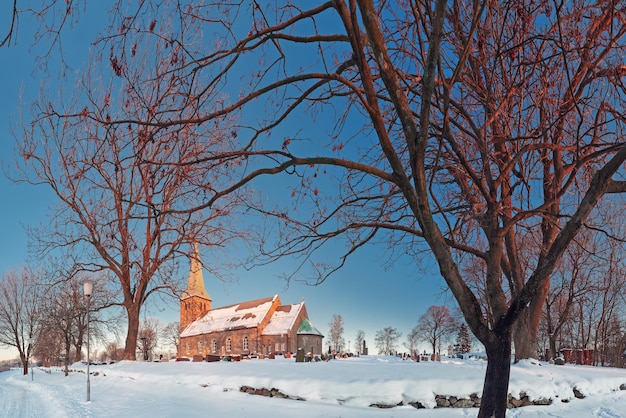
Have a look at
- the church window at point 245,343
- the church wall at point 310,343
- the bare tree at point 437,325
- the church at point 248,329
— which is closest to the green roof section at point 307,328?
the church at point 248,329

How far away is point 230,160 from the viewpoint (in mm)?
5793

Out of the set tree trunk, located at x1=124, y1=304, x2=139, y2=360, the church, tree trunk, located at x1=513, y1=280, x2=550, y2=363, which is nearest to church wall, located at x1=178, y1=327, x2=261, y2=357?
the church

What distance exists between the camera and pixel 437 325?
201ft

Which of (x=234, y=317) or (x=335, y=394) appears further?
(x=234, y=317)

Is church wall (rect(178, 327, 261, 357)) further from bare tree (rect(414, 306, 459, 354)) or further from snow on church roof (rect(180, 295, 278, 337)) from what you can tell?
bare tree (rect(414, 306, 459, 354))

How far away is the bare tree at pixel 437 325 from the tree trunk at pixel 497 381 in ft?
188

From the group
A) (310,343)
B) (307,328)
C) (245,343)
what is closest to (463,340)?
(310,343)

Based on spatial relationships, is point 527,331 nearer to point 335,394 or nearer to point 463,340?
point 335,394

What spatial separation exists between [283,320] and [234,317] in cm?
865

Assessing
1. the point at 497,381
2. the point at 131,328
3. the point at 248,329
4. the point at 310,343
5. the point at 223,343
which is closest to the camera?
the point at 497,381

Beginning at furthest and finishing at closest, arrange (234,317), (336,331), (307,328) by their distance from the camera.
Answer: (336,331) → (234,317) → (307,328)

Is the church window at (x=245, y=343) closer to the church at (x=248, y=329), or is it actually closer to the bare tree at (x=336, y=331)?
the church at (x=248, y=329)

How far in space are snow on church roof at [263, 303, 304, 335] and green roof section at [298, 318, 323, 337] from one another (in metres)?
1.28

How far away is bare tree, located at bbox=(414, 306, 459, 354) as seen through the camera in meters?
60.8
